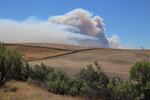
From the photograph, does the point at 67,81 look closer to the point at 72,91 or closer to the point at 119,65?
the point at 72,91

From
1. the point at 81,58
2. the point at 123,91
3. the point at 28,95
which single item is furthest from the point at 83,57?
the point at 28,95

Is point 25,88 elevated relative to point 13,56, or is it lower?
lower

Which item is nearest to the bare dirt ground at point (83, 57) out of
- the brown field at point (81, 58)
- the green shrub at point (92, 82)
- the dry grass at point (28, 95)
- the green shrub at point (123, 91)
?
the brown field at point (81, 58)

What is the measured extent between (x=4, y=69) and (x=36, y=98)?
8.65 meters

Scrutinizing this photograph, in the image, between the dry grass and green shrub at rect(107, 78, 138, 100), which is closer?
the dry grass

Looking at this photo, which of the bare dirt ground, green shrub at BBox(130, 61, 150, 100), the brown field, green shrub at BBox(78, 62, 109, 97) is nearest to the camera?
green shrub at BBox(130, 61, 150, 100)

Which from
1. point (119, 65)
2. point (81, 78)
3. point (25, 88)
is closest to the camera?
point (25, 88)

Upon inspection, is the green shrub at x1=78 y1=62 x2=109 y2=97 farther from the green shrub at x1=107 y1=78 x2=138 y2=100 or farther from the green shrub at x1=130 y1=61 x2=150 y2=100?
the green shrub at x1=130 y1=61 x2=150 y2=100

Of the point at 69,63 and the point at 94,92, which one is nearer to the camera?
the point at 94,92

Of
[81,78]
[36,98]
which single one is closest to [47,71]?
[81,78]

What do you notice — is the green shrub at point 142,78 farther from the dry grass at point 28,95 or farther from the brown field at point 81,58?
the brown field at point 81,58

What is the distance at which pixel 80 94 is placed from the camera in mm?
29047

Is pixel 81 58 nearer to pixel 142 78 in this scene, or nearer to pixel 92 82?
pixel 92 82

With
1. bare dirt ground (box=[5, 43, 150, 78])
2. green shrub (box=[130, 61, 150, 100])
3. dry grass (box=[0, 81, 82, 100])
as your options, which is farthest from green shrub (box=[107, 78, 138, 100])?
bare dirt ground (box=[5, 43, 150, 78])
